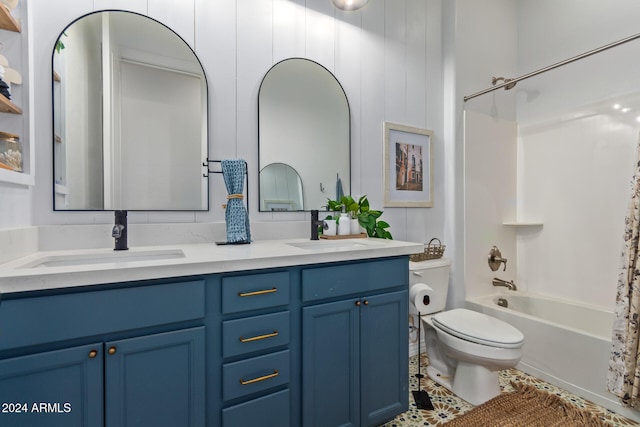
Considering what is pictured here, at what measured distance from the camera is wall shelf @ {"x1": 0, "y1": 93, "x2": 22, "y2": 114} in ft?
3.31

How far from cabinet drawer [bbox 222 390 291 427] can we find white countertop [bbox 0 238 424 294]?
497mm

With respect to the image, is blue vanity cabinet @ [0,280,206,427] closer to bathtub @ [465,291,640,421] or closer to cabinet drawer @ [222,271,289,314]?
cabinet drawer @ [222,271,289,314]

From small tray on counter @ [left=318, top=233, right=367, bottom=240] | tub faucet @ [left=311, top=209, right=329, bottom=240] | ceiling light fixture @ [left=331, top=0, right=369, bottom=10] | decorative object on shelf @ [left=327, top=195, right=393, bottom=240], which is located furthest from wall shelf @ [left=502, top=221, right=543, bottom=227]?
ceiling light fixture @ [left=331, top=0, right=369, bottom=10]

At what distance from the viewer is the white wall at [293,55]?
1.29 meters

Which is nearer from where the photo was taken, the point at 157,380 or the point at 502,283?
the point at 157,380

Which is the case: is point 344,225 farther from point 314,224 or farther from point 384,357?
point 384,357

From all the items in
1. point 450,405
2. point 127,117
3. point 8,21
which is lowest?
point 450,405

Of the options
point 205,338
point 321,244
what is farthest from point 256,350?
point 321,244

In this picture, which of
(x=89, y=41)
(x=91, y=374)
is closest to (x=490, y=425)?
(x=91, y=374)

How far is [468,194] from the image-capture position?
2.45 meters

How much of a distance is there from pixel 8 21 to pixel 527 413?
9.64ft

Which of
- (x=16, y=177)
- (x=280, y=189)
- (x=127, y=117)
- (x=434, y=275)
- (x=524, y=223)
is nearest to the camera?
(x=16, y=177)

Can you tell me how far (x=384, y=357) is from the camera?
4.64ft

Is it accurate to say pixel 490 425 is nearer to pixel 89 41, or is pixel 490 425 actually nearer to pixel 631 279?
pixel 631 279
